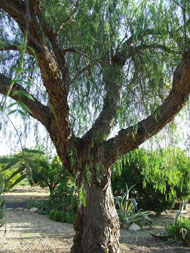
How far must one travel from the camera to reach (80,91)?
11.2 feet

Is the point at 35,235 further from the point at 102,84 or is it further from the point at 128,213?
the point at 102,84

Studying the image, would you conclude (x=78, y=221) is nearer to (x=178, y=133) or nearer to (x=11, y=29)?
(x=178, y=133)

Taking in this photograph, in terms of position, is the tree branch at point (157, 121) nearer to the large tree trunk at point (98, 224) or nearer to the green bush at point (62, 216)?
the large tree trunk at point (98, 224)

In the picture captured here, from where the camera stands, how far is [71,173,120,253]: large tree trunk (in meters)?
3.62

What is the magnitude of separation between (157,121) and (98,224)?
4.65ft

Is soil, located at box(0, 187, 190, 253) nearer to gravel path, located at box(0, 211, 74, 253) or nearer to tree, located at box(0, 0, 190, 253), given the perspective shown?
gravel path, located at box(0, 211, 74, 253)

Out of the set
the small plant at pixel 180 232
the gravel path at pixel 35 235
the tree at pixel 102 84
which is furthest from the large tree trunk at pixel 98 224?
the small plant at pixel 180 232

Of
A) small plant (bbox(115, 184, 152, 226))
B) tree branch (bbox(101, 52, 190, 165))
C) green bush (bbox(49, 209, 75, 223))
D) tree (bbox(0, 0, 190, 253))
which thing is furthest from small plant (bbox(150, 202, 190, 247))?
tree branch (bbox(101, 52, 190, 165))

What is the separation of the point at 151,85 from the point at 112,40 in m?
0.72

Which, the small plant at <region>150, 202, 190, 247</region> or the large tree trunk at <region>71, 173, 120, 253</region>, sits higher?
the large tree trunk at <region>71, 173, 120, 253</region>

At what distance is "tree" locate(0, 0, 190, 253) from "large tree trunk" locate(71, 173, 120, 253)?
0.04ft

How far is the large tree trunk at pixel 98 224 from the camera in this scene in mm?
3625

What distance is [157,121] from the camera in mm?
3211

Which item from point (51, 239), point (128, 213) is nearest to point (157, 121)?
point (51, 239)
